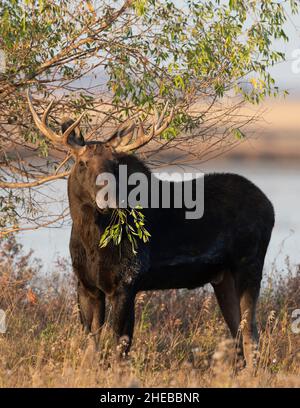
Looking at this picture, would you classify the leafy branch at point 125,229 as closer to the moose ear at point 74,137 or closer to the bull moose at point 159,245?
the bull moose at point 159,245

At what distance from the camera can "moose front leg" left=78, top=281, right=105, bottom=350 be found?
36.0 feet

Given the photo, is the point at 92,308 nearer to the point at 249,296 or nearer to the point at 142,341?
the point at 142,341

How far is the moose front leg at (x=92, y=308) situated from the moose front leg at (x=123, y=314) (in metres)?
0.22

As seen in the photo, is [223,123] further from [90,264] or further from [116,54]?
[90,264]

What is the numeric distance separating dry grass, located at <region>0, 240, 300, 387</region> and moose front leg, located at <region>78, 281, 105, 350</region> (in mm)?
152

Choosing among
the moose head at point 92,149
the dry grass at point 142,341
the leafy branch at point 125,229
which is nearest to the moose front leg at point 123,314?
the dry grass at point 142,341

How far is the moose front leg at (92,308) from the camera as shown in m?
11.0

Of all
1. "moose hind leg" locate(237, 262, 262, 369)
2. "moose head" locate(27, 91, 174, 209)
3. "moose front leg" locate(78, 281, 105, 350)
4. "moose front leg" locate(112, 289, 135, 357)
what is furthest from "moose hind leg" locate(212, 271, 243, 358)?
"moose head" locate(27, 91, 174, 209)

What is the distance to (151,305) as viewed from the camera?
546 inches

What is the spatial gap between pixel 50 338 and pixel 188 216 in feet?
6.49

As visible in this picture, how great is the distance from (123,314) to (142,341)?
3.85 feet

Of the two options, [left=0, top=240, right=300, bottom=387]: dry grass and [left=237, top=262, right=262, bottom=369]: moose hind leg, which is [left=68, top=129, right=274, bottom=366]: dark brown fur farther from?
[left=0, top=240, right=300, bottom=387]: dry grass

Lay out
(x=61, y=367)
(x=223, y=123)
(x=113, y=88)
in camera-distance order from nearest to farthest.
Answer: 1. (x=61, y=367)
2. (x=113, y=88)
3. (x=223, y=123)
